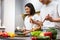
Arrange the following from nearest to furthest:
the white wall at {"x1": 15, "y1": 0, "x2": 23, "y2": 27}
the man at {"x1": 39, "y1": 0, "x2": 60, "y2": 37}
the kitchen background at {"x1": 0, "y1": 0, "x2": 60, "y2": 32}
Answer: the man at {"x1": 39, "y1": 0, "x2": 60, "y2": 37}
the white wall at {"x1": 15, "y1": 0, "x2": 23, "y2": 27}
the kitchen background at {"x1": 0, "y1": 0, "x2": 60, "y2": 32}

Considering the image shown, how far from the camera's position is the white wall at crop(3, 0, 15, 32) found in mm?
5023

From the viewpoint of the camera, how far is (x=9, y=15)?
5.09 meters

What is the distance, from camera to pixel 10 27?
16.5ft

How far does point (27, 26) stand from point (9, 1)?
2.68 metres

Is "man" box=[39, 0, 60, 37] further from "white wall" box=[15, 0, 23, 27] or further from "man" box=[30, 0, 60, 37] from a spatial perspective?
"white wall" box=[15, 0, 23, 27]

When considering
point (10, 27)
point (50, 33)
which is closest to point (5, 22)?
point (10, 27)

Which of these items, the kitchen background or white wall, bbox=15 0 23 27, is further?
the kitchen background

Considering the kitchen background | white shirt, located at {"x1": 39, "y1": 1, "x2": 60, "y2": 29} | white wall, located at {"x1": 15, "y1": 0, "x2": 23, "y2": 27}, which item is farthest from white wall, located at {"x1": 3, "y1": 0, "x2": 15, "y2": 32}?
white shirt, located at {"x1": 39, "y1": 1, "x2": 60, "y2": 29}

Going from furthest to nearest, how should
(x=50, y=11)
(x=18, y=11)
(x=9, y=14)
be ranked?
(x=9, y=14), (x=18, y=11), (x=50, y=11)

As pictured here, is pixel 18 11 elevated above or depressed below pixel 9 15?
above

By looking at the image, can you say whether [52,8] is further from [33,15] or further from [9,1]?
[9,1]

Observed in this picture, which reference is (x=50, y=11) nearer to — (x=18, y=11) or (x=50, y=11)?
(x=50, y=11)

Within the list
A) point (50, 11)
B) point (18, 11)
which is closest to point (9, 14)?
point (18, 11)

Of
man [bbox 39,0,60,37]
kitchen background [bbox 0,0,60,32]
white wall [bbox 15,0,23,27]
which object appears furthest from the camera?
kitchen background [bbox 0,0,60,32]
